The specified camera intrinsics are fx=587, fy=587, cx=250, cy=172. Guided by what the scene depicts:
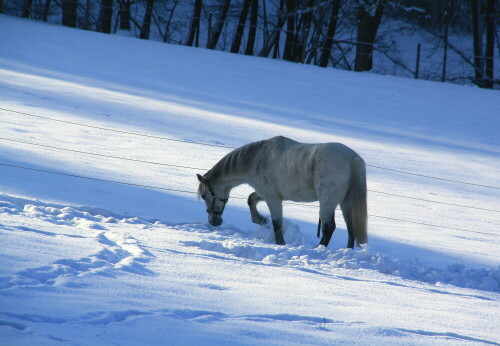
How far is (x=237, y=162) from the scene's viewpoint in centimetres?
638

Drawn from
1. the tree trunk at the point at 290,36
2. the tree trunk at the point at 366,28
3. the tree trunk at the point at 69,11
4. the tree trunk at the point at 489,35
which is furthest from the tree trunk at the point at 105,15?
the tree trunk at the point at 489,35

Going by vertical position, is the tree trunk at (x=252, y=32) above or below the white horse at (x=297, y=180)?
above

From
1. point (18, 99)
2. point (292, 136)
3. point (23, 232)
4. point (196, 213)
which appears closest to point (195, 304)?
point (23, 232)

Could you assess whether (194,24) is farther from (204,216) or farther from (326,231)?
(326,231)

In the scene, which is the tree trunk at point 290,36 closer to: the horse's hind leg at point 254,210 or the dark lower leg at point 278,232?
the horse's hind leg at point 254,210

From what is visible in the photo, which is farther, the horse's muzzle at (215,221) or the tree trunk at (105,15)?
the tree trunk at (105,15)

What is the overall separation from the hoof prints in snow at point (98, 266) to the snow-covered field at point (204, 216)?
2 cm

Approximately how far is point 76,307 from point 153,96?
12024 mm

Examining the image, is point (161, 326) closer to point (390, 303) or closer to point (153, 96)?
point (390, 303)

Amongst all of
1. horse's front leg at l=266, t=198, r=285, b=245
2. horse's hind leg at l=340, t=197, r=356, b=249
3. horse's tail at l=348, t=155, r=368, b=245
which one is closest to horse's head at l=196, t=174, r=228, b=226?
horse's front leg at l=266, t=198, r=285, b=245

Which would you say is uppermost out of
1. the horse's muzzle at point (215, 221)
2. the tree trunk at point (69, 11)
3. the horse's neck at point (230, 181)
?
the tree trunk at point (69, 11)

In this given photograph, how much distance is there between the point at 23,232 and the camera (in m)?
4.36

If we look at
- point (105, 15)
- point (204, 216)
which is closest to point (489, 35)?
point (105, 15)

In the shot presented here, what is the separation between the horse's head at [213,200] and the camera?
255 inches
